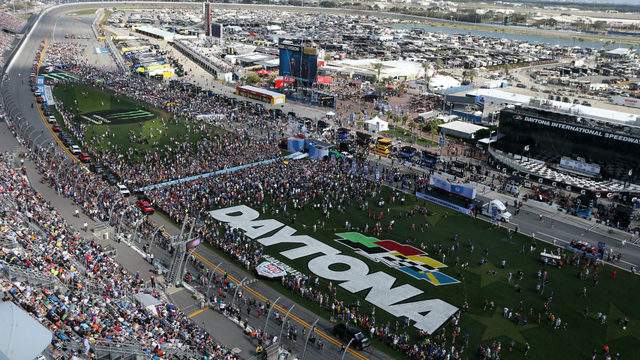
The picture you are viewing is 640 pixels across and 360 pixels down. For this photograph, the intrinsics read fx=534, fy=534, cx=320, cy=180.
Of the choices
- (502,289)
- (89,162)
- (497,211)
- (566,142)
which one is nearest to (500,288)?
(502,289)

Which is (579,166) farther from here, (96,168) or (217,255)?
(96,168)

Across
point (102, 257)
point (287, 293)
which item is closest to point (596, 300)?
point (287, 293)

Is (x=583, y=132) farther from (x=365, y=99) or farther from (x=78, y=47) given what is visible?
(x=78, y=47)

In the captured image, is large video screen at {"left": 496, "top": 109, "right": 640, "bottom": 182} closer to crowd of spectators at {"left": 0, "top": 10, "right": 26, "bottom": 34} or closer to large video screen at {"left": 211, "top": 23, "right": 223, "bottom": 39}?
large video screen at {"left": 211, "top": 23, "right": 223, "bottom": 39}

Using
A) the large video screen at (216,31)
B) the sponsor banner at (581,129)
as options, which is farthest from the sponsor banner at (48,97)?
the large video screen at (216,31)

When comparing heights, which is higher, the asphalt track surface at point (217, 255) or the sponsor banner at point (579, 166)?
the sponsor banner at point (579, 166)

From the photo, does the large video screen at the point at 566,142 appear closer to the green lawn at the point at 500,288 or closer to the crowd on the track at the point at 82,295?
the green lawn at the point at 500,288
